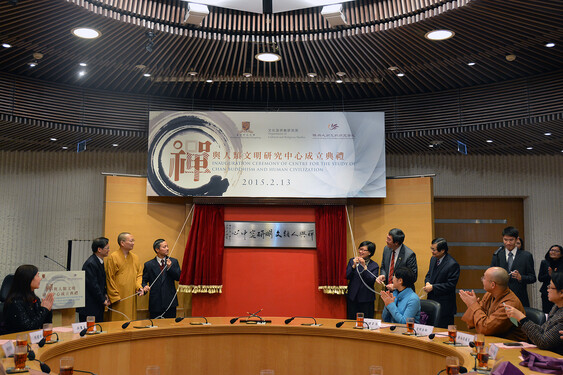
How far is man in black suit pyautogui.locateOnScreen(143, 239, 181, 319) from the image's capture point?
6.26 m

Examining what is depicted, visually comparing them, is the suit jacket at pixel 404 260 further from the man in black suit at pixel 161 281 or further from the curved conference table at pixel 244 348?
the man in black suit at pixel 161 281

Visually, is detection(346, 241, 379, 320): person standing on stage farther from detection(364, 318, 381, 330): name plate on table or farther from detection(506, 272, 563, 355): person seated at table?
detection(506, 272, 563, 355): person seated at table

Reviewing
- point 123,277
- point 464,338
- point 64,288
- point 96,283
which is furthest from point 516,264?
point 64,288

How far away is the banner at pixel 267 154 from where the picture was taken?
681 centimetres

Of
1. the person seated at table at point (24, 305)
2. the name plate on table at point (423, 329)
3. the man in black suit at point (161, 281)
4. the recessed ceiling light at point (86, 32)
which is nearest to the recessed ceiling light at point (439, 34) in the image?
the name plate on table at point (423, 329)

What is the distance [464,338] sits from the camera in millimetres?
3695

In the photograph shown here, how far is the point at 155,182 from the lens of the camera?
684 centimetres

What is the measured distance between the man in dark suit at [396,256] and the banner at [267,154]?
881 mm

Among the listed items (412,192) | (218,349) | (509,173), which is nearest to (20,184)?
(218,349)

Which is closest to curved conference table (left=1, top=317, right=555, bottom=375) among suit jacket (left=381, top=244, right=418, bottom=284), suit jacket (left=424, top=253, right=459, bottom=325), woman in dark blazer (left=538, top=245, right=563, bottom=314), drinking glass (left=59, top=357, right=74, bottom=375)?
drinking glass (left=59, top=357, right=74, bottom=375)

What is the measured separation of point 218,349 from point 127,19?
3.18 m

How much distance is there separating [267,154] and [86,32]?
2684 mm

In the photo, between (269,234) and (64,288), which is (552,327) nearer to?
(269,234)

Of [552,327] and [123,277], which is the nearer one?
[552,327]
